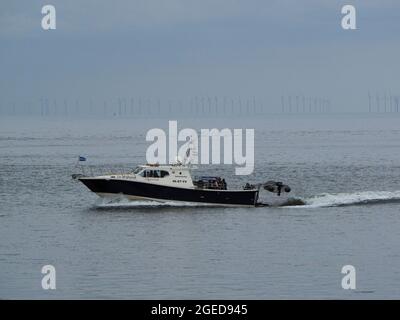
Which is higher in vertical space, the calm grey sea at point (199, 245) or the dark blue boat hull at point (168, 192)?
the dark blue boat hull at point (168, 192)

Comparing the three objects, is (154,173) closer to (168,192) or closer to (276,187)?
(168,192)

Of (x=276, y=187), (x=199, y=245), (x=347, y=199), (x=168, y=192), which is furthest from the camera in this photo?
(x=347, y=199)

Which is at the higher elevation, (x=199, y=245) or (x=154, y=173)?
A: (x=154, y=173)

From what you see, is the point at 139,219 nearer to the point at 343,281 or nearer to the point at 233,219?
the point at 233,219

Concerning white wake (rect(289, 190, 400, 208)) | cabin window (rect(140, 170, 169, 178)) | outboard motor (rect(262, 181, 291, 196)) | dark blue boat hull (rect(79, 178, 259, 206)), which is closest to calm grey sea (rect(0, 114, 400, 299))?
white wake (rect(289, 190, 400, 208))

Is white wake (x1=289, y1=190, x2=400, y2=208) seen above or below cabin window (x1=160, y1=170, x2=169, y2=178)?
below

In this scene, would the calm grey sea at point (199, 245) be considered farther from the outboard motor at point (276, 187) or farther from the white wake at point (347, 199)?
the outboard motor at point (276, 187)

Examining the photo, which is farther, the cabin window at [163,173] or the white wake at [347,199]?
the white wake at [347,199]

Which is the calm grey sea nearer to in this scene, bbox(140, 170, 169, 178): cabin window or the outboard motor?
the outboard motor

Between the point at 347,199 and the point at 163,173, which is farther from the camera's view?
the point at 347,199

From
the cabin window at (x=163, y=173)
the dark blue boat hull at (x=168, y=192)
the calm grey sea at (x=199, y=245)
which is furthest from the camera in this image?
the dark blue boat hull at (x=168, y=192)

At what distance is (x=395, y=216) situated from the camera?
7656 cm

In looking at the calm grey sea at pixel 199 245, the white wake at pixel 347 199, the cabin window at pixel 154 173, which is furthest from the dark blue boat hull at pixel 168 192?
the white wake at pixel 347 199

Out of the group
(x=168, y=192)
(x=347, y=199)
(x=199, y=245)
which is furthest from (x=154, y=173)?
(x=347, y=199)
